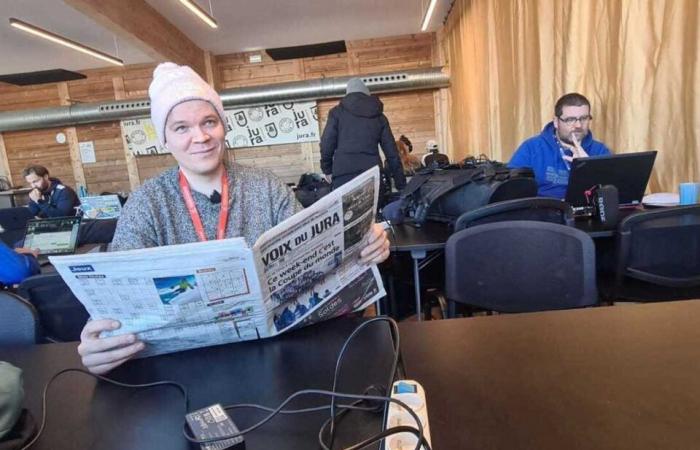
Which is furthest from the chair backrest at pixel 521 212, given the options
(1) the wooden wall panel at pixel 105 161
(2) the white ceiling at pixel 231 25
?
(1) the wooden wall panel at pixel 105 161

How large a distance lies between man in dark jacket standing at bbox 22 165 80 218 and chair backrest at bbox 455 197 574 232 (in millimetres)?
4242

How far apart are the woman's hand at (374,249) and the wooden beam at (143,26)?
13.5 ft

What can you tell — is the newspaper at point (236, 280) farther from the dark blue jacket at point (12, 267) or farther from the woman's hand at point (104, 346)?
the dark blue jacket at point (12, 267)

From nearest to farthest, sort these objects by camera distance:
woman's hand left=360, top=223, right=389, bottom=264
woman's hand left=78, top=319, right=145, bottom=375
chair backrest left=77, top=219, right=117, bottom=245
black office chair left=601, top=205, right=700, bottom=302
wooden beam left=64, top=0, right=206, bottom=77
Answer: woman's hand left=78, top=319, right=145, bottom=375, woman's hand left=360, top=223, right=389, bottom=264, black office chair left=601, top=205, right=700, bottom=302, chair backrest left=77, top=219, right=117, bottom=245, wooden beam left=64, top=0, right=206, bottom=77

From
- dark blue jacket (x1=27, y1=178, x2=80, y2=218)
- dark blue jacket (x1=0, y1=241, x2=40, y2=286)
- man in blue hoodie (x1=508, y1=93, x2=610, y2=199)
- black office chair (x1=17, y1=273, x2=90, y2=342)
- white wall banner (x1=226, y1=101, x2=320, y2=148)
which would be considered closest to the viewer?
black office chair (x1=17, y1=273, x2=90, y2=342)

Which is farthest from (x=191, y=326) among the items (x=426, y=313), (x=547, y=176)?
(x=547, y=176)

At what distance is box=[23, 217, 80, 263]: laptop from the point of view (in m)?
2.50

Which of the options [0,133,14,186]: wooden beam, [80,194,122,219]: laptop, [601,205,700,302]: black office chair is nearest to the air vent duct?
[0,133,14,186]: wooden beam

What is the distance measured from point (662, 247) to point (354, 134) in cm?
276

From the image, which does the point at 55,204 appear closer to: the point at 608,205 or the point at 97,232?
the point at 97,232

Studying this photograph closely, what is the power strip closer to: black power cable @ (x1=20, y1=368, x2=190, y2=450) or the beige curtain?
black power cable @ (x1=20, y1=368, x2=190, y2=450)

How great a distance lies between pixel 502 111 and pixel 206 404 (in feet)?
14.3

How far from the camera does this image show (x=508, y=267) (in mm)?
1191

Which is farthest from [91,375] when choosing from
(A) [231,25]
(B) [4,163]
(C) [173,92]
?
(B) [4,163]
